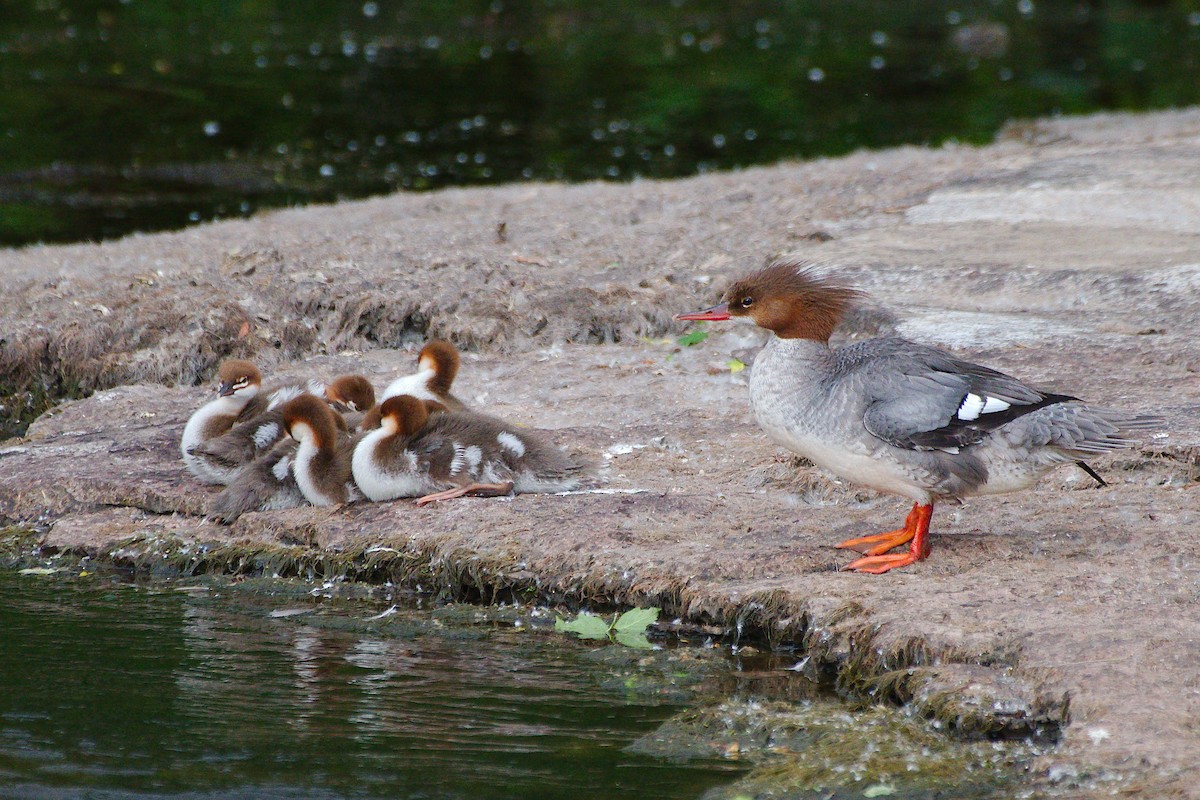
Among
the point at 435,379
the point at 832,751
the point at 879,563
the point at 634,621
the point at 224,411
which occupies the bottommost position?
the point at 832,751

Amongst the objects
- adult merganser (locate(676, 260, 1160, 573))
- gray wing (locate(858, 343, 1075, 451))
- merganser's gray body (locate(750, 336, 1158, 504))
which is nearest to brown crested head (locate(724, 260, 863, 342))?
adult merganser (locate(676, 260, 1160, 573))

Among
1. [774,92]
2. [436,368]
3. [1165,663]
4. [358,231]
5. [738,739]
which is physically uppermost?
[774,92]

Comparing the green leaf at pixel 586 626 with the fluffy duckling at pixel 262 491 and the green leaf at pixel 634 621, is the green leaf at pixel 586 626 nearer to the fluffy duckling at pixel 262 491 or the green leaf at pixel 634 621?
the green leaf at pixel 634 621

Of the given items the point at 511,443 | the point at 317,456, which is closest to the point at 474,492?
the point at 511,443

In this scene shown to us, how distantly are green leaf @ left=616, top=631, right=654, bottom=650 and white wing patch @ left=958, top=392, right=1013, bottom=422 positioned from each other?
133 cm

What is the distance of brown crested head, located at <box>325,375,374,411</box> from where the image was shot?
6512mm

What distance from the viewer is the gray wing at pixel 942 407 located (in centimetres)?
456

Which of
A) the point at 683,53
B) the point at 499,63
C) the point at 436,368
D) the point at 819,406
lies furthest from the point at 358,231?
→ the point at 683,53

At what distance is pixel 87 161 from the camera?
15297 millimetres

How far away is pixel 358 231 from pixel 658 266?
2.44 m

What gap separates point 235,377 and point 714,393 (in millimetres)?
2384

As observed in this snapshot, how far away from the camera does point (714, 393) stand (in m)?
6.88

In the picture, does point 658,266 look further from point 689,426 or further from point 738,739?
point 738,739

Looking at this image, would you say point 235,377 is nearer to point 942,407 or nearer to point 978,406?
point 942,407
